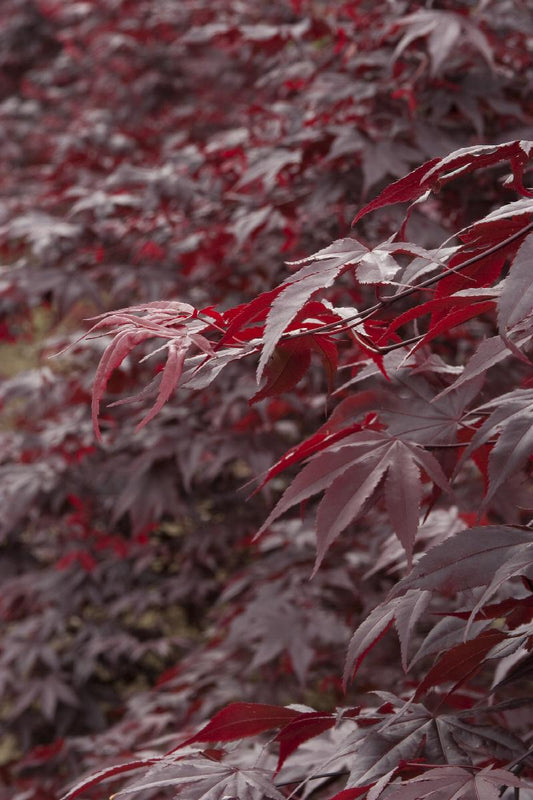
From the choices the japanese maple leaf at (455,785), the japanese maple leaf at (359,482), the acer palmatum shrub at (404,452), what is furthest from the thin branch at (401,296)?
the japanese maple leaf at (455,785)

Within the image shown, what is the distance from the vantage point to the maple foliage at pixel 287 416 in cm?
79

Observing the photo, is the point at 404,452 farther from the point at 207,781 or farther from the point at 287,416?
the point at 287,416

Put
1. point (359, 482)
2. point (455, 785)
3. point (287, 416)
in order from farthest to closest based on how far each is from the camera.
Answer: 1. point (287, 416)
2. point (359, 482)
3. point (455, 785)

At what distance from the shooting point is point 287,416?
2461mm

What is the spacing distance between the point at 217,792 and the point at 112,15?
364 cm

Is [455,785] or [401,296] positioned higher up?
[401,296]

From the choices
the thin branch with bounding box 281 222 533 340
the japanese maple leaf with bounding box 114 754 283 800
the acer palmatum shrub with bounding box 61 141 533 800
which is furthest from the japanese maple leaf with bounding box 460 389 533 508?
the japanese maple leaf with bounding box 114 754 283 800

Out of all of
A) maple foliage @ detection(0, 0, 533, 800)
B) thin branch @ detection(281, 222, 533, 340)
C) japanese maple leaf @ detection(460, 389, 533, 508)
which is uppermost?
thin branch @ detection(281, 222, 533, 340)

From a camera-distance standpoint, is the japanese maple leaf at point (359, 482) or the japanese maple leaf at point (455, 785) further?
the japanese maple leaf at point (359, 482)

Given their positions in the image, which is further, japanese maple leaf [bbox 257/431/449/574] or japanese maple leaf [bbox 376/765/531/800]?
japanese maple leaf [bbox 257/431/449/574]

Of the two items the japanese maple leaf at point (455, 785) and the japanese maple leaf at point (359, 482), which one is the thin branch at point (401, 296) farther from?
the japanese maple leaf at point (455, 785)

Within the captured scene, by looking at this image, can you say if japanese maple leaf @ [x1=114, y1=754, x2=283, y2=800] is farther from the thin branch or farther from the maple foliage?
the thin branch

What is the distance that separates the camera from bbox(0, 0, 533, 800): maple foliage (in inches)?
31.0

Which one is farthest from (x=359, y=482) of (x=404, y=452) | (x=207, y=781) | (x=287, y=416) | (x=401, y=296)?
(x=287, y=416)
